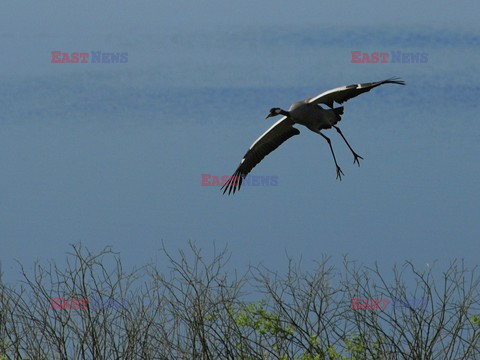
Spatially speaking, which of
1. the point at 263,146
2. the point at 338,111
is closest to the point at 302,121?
the point at 338,111

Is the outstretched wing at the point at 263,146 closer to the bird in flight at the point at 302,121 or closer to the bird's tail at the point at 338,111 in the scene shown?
the bird in flight at the point at 302,121

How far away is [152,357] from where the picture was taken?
1241cm

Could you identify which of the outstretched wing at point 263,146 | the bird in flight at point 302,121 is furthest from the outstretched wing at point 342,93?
the outstretched wing at point 263,146

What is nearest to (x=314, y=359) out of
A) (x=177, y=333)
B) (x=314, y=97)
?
(x=177, y=333)

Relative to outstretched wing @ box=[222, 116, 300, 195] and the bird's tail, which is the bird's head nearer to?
outstretched wing @ box=[222, 116, 300, 195]

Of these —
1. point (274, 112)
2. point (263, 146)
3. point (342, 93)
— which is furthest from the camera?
point (263, 146)

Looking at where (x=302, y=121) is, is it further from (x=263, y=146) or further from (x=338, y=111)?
(x=263, y=146)

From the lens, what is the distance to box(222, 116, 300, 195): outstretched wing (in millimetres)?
17625

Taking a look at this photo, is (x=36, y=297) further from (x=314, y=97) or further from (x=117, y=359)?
(x=314, y=97)

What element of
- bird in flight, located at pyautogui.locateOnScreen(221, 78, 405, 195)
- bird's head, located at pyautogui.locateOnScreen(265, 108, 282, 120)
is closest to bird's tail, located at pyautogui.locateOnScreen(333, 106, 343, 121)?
bird in flight, located at pyautogui.locateOnScreen(221, 78, 405, 195)

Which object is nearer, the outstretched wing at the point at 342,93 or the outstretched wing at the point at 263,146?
the outstretched wing at the point at 342,93

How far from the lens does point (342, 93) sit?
50.5ft

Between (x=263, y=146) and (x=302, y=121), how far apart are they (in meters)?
2.12

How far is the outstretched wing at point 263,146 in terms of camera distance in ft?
57.8
